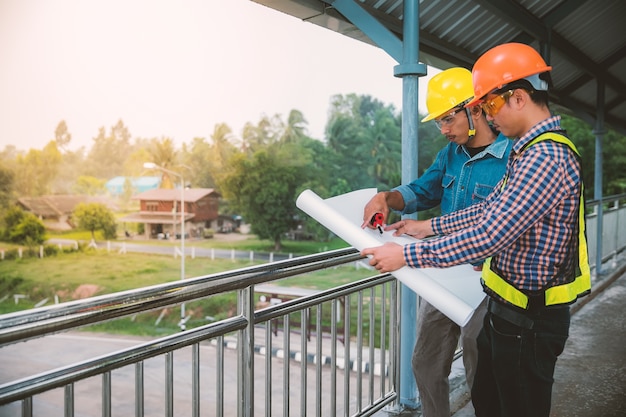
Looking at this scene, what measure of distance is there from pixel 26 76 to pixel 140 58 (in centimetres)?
1000

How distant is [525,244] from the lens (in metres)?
1.64

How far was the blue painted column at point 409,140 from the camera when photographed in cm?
300

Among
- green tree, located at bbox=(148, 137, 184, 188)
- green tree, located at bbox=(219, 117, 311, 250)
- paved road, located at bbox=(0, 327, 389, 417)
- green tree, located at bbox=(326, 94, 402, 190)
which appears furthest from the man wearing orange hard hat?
green tree, located at bbox=(148, 137, 184, 188)

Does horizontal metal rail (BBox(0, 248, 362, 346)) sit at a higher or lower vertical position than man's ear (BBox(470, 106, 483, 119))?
lower

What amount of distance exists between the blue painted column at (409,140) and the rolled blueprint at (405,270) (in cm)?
85

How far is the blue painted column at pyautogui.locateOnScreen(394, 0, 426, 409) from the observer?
300 cm

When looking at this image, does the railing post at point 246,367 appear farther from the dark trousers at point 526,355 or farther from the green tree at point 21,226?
the green tree at point 21,226

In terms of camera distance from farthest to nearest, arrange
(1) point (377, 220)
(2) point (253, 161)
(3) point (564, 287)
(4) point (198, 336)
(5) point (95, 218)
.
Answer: (2) point (253, 161)
(5) point (95, 218)
(1) point (377, 220)
(4) point (198, 336)
(3) point (564, 287)

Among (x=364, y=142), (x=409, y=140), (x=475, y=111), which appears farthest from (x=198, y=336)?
(x=364, y=142)

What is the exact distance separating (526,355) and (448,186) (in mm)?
898

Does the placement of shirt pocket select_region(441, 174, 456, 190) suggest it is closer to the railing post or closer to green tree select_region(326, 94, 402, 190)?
the railing post

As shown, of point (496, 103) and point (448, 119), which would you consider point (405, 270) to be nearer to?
point (496, 103)

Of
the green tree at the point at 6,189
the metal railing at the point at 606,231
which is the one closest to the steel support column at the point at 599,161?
the metal railing at the point at 606,231

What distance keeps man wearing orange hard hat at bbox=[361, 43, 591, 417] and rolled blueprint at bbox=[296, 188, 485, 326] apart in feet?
0.27
